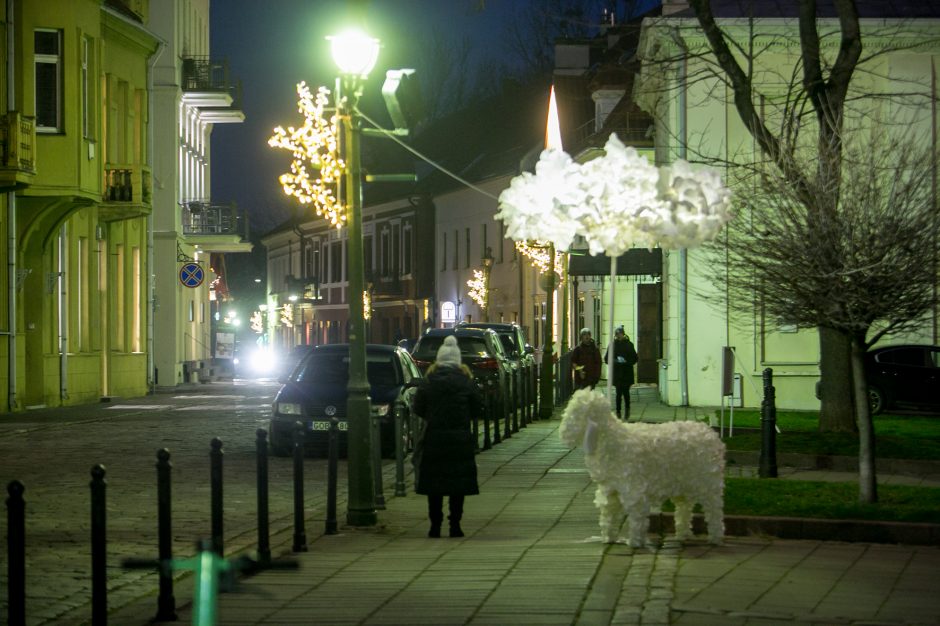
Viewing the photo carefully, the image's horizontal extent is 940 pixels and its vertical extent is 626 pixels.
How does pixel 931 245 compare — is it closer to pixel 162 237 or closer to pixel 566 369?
pixel 566 369

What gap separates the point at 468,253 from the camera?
70125 millimetres

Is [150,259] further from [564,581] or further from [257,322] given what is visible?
[257,322]

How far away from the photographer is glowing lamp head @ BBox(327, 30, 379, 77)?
45.5ft

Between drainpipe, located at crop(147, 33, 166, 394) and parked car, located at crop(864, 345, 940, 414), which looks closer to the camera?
parked car, located at crop(864, 345, 940, 414)

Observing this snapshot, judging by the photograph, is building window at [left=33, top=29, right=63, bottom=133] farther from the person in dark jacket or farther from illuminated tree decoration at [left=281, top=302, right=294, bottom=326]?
illuminated tree decoration at [left=281, top=302, right=294, bottom=326]

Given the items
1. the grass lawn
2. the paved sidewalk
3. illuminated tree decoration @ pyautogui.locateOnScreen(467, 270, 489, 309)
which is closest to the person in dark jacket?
the paved sidewalk

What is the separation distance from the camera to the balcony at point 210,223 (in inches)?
2115

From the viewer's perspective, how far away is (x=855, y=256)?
15312 mm

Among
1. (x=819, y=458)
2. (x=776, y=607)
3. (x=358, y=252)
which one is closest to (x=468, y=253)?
(x=819, y=458)

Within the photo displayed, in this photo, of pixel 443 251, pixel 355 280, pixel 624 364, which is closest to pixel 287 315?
pixel 443 251

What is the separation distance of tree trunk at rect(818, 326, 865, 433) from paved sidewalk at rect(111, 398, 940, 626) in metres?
9.68

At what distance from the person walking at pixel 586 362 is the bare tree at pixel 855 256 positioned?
1363 centimetres

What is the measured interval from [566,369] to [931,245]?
2035 centimetres

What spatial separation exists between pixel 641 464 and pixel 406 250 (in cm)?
6711
